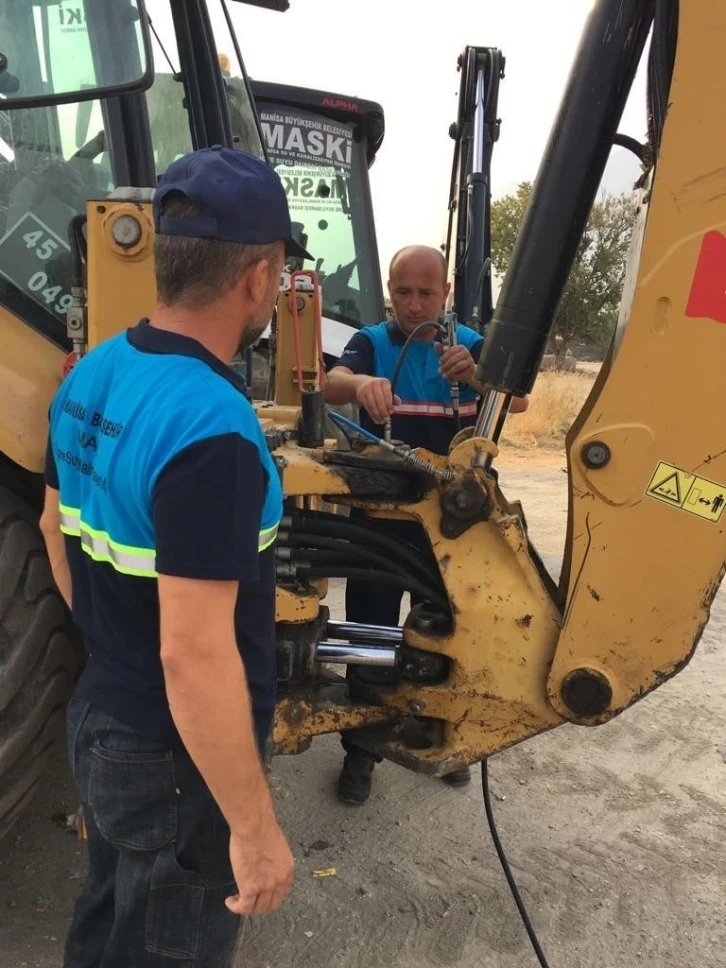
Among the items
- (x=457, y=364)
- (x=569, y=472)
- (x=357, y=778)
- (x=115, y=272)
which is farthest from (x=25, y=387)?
(x=357, y=778)

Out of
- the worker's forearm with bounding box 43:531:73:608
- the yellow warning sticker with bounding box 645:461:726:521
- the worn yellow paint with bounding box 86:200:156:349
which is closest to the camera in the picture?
the worker's forearm with bounding box 43:531:73:608

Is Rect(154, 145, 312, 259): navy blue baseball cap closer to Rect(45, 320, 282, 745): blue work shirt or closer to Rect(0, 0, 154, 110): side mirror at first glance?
Rect(45, 320, 282, 745): blue work shirt

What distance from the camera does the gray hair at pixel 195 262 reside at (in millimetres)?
1246

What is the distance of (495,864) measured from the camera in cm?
259

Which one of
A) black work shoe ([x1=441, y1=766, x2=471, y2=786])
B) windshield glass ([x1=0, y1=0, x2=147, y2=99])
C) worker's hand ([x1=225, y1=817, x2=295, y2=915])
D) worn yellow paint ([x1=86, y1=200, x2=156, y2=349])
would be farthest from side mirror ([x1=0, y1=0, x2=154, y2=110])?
black work shoe ([x1=441, y1=766, x2=471, y2=786])

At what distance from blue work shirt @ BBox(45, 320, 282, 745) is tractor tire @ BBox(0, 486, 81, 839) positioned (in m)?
0.64

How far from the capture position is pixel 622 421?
196 centimetres

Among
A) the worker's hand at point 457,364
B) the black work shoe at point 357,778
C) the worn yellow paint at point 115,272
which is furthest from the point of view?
the black work shoe at point 357,778

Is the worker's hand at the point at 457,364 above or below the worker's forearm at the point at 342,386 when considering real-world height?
above

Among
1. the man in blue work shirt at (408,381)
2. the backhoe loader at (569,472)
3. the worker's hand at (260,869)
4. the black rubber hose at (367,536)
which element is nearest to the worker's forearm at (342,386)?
the man in blue work shirt at (408,381)

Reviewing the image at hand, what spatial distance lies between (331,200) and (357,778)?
4736 millimetres

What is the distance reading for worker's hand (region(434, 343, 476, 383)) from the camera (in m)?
2.62

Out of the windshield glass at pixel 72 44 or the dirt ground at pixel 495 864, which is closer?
the windshield glass at pixel 72 44

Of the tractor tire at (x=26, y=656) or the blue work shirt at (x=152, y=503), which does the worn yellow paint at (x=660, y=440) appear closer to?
the blue work shirt at (x=152, y=503)
